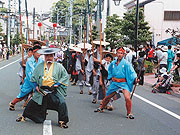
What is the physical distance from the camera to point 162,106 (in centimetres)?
977

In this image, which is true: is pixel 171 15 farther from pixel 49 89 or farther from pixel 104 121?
pixel 49 89

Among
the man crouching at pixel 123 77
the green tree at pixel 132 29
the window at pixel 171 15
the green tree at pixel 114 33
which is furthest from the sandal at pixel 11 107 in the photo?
the window at pixel 171 15

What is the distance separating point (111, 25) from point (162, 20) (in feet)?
18.4

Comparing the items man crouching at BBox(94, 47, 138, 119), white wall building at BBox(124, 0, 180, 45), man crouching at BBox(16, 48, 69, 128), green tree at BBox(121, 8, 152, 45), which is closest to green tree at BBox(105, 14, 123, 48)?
white wall building at BBox(124, 0, 180, 45)

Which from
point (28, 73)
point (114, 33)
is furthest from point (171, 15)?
point (28, 73)

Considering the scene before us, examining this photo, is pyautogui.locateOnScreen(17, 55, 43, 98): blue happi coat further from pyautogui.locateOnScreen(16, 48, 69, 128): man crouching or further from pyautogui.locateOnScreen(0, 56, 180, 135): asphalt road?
pyautogui.locateOnScreen(16, 48, 69, 128): man crouching

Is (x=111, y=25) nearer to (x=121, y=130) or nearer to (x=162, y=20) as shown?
(x=162, y=20)

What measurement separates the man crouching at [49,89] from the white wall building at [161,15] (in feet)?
95.0

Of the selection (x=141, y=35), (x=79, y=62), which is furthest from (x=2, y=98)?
Result: (x=141, y=35)

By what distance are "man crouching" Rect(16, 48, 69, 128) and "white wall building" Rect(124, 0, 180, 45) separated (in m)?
28.9

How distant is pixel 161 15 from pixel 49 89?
2983 cm

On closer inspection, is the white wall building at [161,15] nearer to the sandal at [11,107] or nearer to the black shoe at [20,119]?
the sandal at [11,107]

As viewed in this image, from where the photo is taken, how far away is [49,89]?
21.8 feet

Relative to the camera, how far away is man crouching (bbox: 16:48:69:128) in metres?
6.64
